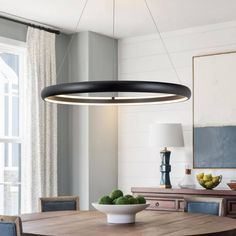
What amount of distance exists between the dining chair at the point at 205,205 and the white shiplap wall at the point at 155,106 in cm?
126

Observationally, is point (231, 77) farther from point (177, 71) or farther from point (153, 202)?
point (153, 202)

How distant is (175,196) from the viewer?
527 cm

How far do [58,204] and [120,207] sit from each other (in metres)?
1.30

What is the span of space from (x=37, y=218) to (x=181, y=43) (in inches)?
119

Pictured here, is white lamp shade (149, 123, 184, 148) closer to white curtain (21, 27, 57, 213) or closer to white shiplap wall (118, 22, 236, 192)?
white shiplap wall (118, 22, 236, 192)

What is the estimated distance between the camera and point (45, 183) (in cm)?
565

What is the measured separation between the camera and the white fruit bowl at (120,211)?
11.2 feet

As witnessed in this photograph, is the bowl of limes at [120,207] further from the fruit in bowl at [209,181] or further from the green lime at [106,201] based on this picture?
the fruit in bowl at [209,181]

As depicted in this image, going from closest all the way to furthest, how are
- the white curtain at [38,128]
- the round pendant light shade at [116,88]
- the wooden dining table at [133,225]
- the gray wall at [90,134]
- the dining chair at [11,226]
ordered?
1. the dining chair at [11,226]
2. the wooden dining table at [133,225]
3. the round pendant light shade at [116,88]
4. the white curtain at [38,128]
5. the gray wall at [90,134]

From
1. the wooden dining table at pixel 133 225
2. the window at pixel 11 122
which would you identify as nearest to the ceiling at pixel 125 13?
the window at pixel 11 122

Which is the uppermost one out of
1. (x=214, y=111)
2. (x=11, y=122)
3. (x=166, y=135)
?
(x=214, y=111)

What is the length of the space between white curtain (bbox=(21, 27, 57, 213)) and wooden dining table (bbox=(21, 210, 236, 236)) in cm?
149

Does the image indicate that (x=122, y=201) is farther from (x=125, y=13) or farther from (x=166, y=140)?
(x=125, y=13)

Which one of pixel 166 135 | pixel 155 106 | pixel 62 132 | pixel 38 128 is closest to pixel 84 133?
pixel 62 132
